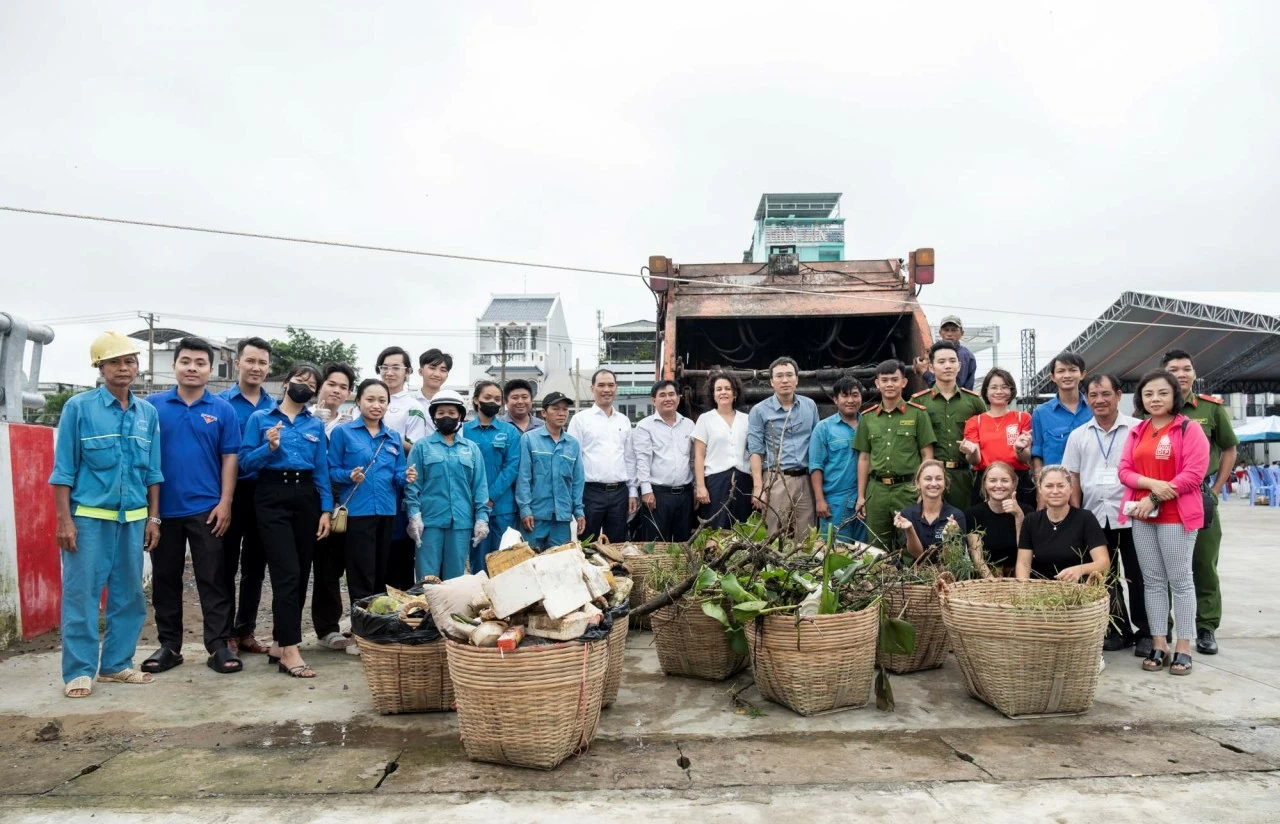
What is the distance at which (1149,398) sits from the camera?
4414 mm

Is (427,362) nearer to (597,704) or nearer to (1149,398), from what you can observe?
(597,704)

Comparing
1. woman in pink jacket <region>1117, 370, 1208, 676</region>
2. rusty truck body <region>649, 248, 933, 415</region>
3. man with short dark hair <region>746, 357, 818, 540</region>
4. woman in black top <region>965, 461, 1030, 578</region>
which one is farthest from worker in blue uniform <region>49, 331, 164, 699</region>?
woman in pink jacket <region>1117, 370, 1208, 676</region>

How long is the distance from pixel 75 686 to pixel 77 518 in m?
0.75

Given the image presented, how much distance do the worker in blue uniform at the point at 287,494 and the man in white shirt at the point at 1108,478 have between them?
408cm

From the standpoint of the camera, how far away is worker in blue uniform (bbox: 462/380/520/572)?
5387mm

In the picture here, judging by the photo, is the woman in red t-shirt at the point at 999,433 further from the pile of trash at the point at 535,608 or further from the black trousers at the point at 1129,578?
the pile of trash at the point at 535,608

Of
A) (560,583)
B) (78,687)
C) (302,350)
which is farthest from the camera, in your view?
(302,350)

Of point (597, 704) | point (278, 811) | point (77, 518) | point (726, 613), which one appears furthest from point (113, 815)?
point (726, 613)

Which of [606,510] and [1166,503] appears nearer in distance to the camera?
[1166,503]

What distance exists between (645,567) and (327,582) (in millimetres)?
1852

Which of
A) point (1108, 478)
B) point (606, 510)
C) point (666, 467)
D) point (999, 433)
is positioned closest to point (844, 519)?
point (999, 433)

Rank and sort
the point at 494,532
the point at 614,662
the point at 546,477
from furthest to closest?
the point at 494,532 < the point at 546,477 < the point at 614,662

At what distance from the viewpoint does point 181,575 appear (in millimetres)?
4418

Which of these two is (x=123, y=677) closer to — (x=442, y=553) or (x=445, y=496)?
(x=442, y=553)
